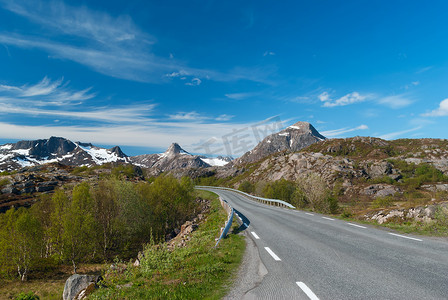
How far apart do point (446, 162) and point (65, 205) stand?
118m

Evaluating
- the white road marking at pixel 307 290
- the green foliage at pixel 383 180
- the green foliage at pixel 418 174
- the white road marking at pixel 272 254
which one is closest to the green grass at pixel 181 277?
the white road marking at pixel 272 254

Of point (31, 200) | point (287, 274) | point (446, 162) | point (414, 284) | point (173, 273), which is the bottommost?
point (31, 200)

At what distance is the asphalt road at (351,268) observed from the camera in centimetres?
521

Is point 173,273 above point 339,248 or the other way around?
the other way around

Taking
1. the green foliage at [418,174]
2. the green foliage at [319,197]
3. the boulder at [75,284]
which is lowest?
the boulder at [75,284]

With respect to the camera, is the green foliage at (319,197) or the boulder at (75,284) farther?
the green foliage at (319,197)

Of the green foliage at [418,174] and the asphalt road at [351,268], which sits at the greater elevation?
the green foliage at [418,174]

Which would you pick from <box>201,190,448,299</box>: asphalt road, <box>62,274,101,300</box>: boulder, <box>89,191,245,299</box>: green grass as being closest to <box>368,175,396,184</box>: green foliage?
<box>201,190,448,299</box>: asphalt road

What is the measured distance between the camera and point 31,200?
7006 cm

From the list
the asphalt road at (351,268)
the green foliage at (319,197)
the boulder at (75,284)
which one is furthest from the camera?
the green foliage at (319,197)

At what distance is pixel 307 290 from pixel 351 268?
87.8 inches

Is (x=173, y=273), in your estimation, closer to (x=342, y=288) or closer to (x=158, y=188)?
(x=342, y=288)

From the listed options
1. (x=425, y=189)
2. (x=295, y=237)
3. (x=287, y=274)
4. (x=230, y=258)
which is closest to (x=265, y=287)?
(x=287, y=274)

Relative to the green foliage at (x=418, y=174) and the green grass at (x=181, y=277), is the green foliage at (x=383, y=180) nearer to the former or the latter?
the green foliage at (x=418, y=174)
